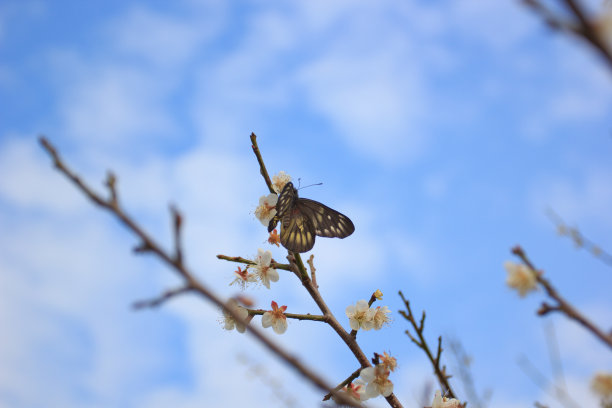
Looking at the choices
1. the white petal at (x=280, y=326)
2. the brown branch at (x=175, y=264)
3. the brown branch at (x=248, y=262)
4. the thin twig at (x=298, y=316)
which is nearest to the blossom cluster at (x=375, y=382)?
the thin twig at (x=298, y=316)

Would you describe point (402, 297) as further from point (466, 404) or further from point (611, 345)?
point (611, 345)

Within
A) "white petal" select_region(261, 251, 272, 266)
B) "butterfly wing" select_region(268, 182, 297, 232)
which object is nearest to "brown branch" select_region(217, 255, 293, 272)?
"white petal" select_region(261, 251, 272, 266)

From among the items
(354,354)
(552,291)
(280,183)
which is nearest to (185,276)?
(552,291)

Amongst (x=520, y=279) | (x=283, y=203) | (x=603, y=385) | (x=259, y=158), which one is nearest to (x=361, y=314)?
(x=283, y=203)

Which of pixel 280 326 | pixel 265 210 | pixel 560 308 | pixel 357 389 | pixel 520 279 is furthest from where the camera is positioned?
pixel 265 210

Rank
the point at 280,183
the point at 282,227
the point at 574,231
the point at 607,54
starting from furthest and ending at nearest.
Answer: the point at 280,183 < the point at 282,227 < the point at 574,231 < the point at 607,54

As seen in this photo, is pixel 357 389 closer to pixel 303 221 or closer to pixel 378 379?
pixel 378 379
